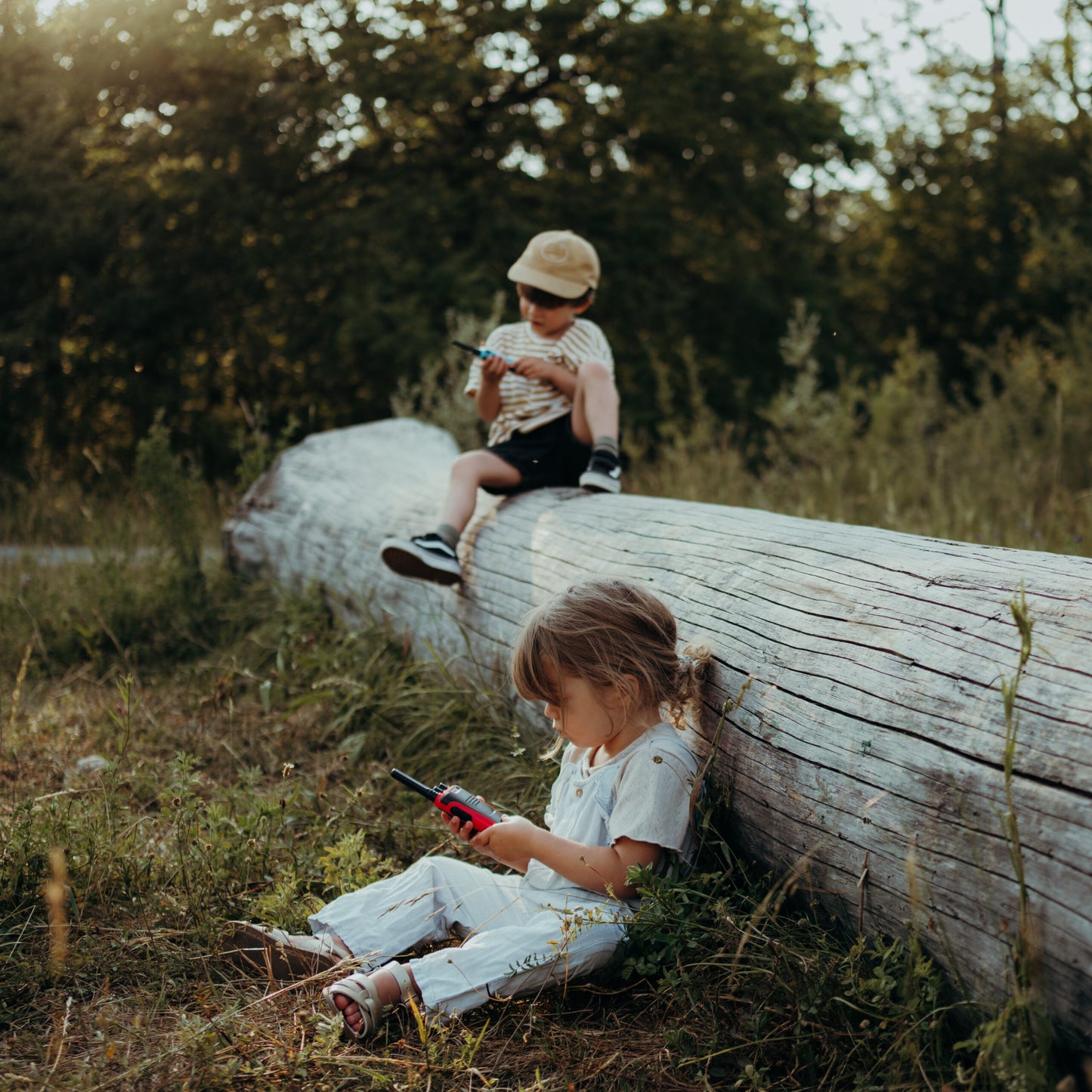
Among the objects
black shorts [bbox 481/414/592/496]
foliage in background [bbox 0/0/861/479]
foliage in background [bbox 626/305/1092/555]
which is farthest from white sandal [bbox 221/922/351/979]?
foliage in background [bbox 0/0/861/479]

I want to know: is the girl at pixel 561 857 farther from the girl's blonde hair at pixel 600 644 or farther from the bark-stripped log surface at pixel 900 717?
the bark-stripped log surface at pixel 900 717

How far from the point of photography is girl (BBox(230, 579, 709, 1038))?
1.98 m

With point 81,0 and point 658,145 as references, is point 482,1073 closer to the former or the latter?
point 81,0

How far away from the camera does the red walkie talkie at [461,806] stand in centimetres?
220

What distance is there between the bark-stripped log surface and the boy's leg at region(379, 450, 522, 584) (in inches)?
26.6

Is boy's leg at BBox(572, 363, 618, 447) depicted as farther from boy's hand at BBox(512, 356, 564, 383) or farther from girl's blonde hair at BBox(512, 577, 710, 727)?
girl's blonde hair at BBox(512, 577, 710, 727)

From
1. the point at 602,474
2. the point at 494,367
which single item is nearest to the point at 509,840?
the point at 602,474

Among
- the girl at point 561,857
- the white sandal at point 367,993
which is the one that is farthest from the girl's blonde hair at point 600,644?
the white sandal at point 367,993

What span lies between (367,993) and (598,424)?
2.50 metres

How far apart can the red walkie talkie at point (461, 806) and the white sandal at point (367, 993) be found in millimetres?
342

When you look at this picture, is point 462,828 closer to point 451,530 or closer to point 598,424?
point 451,530

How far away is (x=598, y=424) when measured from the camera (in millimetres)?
3963

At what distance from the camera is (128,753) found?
134 inches

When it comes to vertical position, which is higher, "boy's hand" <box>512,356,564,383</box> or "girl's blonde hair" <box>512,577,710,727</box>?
"boy's hand" <box>512,356,564,383</box>
